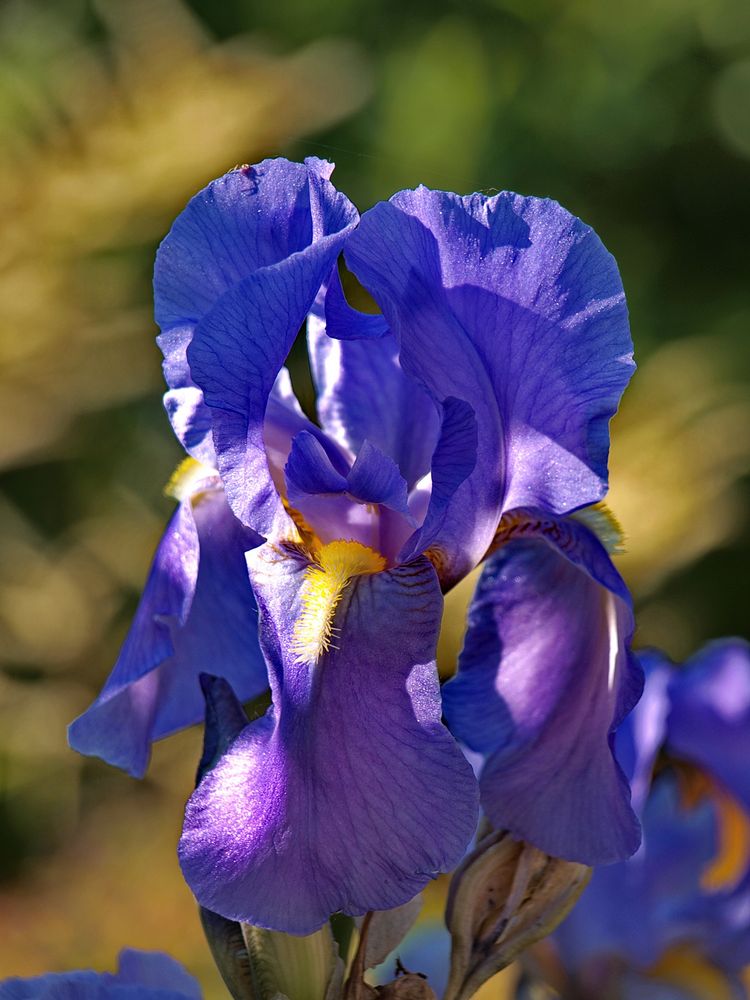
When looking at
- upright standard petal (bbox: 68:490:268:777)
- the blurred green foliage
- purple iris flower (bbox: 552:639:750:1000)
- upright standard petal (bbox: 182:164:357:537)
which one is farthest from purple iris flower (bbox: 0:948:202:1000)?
the blurred green foliage

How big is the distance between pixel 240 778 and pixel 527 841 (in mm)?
168

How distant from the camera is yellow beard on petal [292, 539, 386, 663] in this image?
553mm

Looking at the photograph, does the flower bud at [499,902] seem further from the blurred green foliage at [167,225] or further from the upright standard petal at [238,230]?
the blurred green foliage at [167,225]

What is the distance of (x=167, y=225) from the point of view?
2.48 metres

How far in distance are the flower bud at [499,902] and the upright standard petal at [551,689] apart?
0.09 ft

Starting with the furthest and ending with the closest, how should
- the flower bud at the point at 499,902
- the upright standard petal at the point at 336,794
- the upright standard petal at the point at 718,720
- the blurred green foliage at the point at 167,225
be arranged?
the blurred green foliage at the point at 167,225 → the upright standard petal at the point at 718,720 → the flower bud at the point at 499,902 → the upright standard petal at the point at 336,794

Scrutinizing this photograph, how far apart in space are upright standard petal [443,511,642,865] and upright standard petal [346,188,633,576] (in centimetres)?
6

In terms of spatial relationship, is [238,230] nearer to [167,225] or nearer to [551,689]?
[551,689]

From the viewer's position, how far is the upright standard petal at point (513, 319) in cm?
55

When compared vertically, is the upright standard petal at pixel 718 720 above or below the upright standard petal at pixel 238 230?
below

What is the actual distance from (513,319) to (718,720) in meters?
A: 0.48

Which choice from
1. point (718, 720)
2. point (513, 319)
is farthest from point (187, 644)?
point (718, 720)

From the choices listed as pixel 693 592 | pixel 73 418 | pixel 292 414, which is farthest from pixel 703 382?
pixel 292 414

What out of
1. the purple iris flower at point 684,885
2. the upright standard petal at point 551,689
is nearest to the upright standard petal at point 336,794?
the upright standard petal at point 551,689
